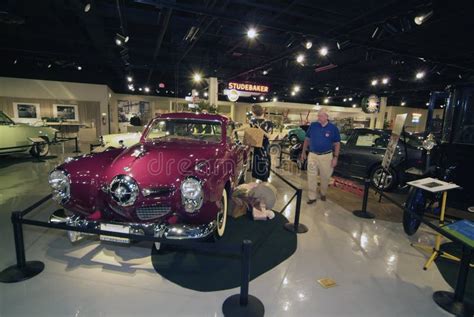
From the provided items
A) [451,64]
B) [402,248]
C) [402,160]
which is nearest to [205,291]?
[402,248]

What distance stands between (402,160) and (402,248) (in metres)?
3.15

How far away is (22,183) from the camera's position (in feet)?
18.1

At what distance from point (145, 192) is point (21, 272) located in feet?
4.61

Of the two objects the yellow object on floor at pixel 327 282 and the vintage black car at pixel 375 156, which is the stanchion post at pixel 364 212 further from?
the yellow object on floor at pixel 327 282

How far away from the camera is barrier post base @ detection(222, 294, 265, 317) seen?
2029 mm

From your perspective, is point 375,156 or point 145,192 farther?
point 375,156

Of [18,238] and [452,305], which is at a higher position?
[18,238]

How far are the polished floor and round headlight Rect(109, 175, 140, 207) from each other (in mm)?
743

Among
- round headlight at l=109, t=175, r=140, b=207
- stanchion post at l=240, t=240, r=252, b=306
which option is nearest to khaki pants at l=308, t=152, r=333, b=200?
stanchion post at l=240, t=240, r=252, b=306

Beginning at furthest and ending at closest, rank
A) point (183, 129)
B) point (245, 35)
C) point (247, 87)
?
1. point (247, 87)
2. point (245, 35)
3. point (183, 129)

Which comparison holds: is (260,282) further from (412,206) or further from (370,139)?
(370,139)

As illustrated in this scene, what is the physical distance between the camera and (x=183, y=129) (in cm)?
387

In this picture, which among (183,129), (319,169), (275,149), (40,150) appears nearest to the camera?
(183,129)

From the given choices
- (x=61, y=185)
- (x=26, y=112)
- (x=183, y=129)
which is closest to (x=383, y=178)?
(x=183, y=129)
